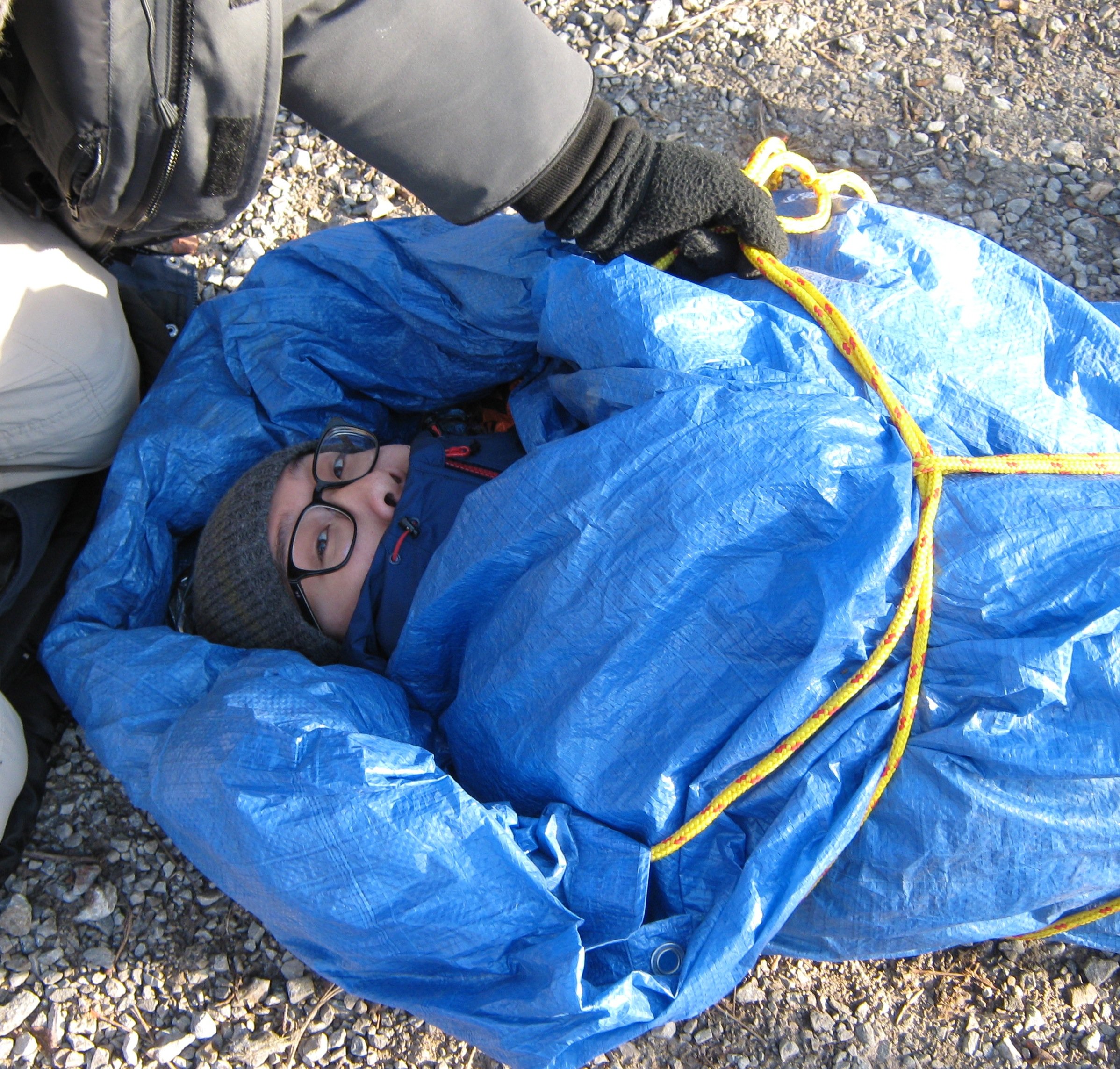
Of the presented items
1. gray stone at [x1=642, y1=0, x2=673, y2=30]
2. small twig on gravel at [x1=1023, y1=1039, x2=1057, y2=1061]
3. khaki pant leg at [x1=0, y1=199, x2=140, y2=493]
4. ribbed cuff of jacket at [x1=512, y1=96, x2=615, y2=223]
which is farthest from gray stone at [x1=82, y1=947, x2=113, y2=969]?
gray stone at [x1=642, y1=0, x2=673, y2=30]

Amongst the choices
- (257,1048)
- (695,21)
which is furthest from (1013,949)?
Result: (695,21)

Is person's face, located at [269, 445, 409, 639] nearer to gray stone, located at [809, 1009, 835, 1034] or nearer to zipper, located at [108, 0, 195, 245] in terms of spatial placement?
zipper, located at [108, 0, 195, 245]

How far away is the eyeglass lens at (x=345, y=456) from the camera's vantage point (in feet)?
6.97

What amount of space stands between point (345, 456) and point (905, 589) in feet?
4.02

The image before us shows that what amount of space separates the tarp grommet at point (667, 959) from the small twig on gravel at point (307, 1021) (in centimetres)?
64

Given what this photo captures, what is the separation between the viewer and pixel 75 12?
133 cm

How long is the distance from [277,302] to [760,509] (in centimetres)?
139

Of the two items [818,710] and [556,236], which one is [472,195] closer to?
[556,236]

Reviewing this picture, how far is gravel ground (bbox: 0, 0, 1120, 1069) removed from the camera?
188 centimetres

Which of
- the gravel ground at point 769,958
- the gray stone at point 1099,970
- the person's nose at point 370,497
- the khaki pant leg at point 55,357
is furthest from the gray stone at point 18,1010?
the gray stone at point 1099,970

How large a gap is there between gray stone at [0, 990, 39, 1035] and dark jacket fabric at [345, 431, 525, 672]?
0.88 meters

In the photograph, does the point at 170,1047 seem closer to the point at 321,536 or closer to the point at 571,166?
the point at 321,536

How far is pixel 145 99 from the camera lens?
143 cm

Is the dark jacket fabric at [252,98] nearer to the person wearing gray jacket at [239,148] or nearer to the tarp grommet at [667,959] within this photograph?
the person wearing gray jacket at [239,148]
